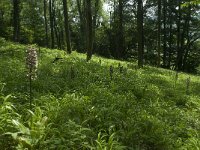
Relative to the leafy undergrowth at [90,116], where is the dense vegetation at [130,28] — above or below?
above

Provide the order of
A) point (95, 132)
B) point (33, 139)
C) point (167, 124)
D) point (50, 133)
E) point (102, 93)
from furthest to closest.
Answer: point (102, 93), point (167, 124), point (95, 132), point (50, 133), point (33, 139)

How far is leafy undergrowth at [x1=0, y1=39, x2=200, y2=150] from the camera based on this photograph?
6383mm

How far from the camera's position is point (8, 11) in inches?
1820

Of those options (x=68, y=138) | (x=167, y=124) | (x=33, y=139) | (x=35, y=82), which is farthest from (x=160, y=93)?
(x=33, y=139)

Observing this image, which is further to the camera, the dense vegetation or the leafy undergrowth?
the dense vegetation

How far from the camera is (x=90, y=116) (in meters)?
7.98

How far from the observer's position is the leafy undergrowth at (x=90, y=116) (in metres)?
6.38

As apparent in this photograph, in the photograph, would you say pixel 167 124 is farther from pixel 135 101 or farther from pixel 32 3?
pixel 32 3

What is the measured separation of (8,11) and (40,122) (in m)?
42.6

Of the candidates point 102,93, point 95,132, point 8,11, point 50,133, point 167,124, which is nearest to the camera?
point 50,133

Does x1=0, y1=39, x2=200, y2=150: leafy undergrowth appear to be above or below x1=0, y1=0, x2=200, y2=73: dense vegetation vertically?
below

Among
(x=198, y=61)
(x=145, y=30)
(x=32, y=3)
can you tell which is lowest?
(x=198, y=61)

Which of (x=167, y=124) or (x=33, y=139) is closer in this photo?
(x=33, y=139)

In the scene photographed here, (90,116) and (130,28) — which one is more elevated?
(130,28)
